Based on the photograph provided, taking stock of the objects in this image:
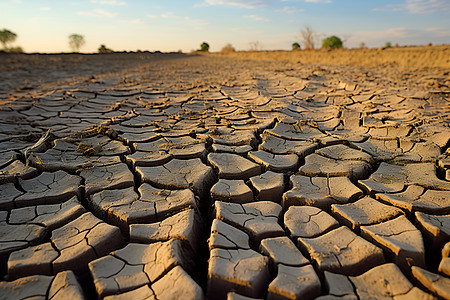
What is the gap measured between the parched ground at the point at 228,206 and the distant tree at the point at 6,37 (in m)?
24.5

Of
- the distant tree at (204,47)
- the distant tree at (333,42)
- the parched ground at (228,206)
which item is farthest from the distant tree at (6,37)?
the parched ground at (228,206)

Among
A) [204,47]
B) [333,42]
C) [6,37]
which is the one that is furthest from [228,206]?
[6,37]

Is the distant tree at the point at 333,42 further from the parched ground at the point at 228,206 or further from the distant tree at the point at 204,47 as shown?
the parched ground at the point at 228,206

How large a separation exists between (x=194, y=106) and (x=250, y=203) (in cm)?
242

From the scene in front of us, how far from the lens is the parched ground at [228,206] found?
1.07 metres

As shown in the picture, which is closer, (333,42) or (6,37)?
(333,42)

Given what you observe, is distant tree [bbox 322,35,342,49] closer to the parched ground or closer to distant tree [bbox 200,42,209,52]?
distant tree [bbox 200,42,209,52]

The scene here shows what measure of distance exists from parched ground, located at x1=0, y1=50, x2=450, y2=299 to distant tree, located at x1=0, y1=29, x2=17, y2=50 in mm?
24464

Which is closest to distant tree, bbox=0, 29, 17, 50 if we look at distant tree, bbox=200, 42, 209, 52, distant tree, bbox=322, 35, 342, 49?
distant tree, bbox=200, 42, 209, 52

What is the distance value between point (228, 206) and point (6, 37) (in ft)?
89.7

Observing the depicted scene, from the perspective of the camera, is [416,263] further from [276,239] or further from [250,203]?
[250,203]

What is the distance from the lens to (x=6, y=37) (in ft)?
70.2

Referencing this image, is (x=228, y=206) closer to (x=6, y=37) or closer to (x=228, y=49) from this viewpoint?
(x=228, y=49)

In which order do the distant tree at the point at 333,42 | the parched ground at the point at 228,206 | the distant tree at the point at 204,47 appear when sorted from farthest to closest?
the distant tree at the point at 204,47, the distant tree at the point at 333,42, the parched ground at the point at 228,206
